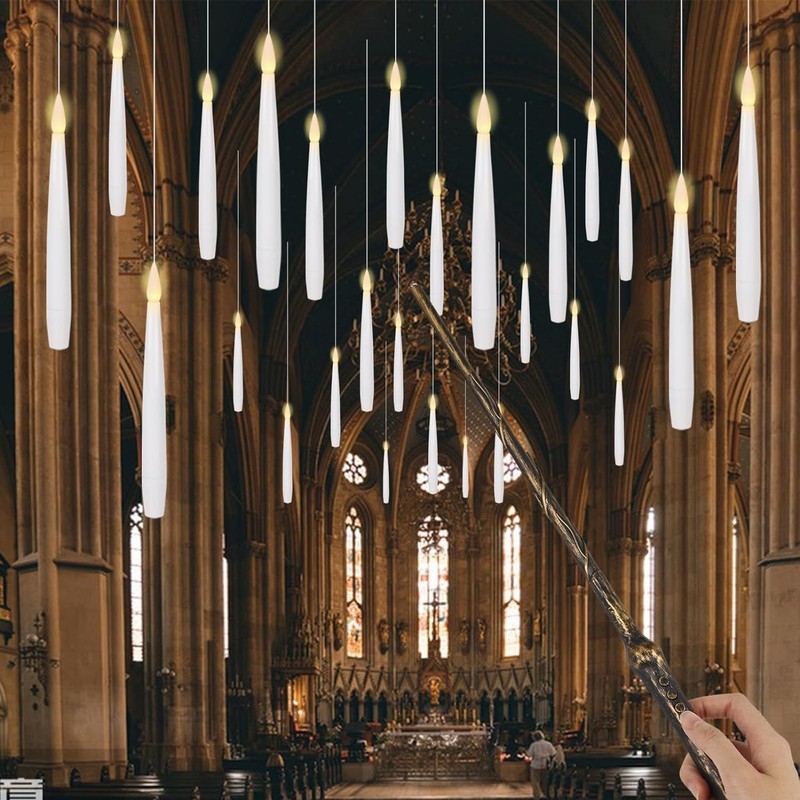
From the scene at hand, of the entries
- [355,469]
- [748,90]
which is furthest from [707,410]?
[355,469]

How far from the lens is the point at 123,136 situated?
23.1 ft

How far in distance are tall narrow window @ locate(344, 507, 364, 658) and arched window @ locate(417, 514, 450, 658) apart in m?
2.16

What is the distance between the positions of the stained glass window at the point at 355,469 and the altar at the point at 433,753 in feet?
57.2

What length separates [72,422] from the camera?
554 inches

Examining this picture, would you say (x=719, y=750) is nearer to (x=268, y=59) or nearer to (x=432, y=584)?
(x=268, y=59)

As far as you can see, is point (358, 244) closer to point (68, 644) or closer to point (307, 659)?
point (307, 659)

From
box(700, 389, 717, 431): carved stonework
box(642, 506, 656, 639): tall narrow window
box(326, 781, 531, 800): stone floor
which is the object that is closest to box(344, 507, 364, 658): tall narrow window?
box(642, 506, 656, 639): tall narrow window

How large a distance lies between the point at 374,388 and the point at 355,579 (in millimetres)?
28086

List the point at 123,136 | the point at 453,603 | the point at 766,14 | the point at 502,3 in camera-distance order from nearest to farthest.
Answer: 1. the point at 123,136
2. the point at 766,14
3. the point at 502,3
4. the point at 453,603

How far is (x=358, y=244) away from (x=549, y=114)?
272 inches

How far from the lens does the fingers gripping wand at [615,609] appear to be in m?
1.37

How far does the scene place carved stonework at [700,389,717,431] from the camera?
22.1 meters

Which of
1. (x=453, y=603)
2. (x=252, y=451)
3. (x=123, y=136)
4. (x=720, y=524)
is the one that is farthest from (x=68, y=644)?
(x=453, y=603)

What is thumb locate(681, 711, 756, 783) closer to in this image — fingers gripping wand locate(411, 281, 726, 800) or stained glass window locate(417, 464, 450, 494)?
fingers gripping wand locate(411, 281, 726, 800)
